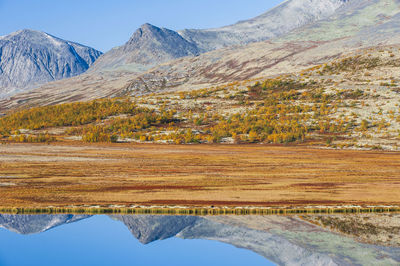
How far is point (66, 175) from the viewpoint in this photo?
83.8 ft

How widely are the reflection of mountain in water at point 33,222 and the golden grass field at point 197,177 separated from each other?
4.60ft

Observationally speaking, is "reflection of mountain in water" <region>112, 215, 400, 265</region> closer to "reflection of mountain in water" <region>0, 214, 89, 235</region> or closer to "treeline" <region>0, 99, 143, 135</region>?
"reflection of mountain in water" <region>0, 214, 89, 235</region>

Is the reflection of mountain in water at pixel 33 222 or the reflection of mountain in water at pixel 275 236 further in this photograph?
the reflection of mountain in water at pixel 33 222

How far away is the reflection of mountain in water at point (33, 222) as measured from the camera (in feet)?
51.0

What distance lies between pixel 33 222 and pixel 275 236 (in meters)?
8.48

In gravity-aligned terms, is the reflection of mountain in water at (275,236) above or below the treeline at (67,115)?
below

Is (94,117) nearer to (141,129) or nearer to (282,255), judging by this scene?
(141,129)

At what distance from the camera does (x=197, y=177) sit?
82.7ft

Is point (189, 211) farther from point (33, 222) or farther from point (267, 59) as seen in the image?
point (267, 59)

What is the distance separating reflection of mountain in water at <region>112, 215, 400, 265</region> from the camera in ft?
42.9

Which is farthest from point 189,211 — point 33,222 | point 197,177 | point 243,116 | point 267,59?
point 267,59

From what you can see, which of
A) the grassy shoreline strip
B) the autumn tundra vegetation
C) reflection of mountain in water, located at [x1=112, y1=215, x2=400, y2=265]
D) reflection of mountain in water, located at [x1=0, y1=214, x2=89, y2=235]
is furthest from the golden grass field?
the autumn tundra vegetation

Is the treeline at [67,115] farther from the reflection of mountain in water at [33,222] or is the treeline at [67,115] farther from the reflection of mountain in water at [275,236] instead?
the reflection of mountain in water at [275,236]

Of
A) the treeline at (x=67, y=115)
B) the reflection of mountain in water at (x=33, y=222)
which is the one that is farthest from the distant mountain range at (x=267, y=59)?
the reflection of mountain in water at (x=33, y=222)
